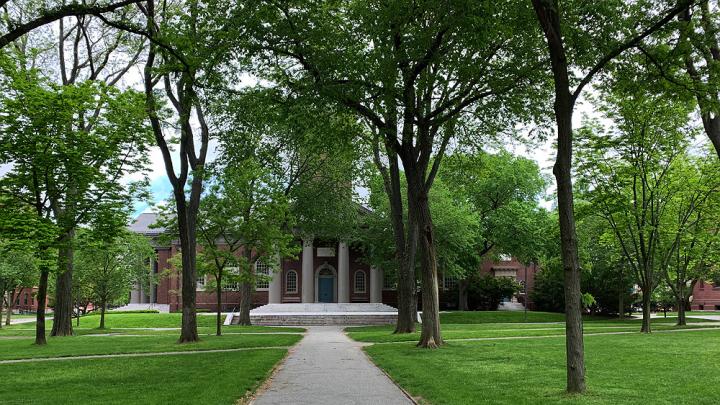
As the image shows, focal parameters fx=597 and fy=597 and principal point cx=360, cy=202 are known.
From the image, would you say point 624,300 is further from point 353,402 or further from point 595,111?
point 353,402

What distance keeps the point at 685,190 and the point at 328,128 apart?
1938 cm

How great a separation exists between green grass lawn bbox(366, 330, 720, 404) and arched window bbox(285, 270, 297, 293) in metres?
35.7

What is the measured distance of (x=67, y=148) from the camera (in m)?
20.5

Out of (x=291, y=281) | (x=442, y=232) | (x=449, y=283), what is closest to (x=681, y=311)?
(x=442, y=232)

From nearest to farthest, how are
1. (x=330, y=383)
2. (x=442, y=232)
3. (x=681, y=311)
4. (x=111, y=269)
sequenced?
1. (x=330, y=383)
2. (x=681, y=311)
3. (x=111, y=269)
4. (x=442, y=232)

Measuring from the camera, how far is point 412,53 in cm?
1488

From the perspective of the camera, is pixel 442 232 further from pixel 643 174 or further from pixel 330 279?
pixel 330 279

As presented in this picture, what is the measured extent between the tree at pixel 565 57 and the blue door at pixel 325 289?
146ft

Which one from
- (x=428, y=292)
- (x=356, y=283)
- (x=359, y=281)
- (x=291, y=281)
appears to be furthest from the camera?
(x=359, y=281)

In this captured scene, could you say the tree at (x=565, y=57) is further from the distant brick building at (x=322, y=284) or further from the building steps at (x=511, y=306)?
the building steps at (x=511, y=306)

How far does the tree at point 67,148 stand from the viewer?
64.5ft

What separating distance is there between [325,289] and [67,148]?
36114 mm

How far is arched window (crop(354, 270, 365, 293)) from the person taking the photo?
179 feet

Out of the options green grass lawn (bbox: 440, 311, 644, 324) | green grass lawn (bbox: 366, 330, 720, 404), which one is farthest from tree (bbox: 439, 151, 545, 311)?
green grass lawn (bbox: 366, 330, 720, 404)
